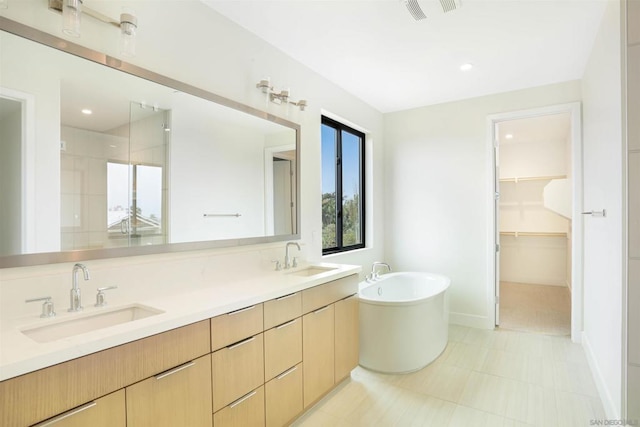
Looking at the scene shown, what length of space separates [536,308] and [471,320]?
1.36 metres

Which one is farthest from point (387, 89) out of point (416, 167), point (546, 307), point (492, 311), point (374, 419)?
point (546, 307)

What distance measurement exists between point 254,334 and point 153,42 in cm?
168

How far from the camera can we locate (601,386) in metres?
2.29

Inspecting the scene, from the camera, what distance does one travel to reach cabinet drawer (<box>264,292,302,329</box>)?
5.94ft

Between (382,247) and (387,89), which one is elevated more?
(387,89)

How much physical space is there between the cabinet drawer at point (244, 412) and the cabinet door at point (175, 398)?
0.07 m

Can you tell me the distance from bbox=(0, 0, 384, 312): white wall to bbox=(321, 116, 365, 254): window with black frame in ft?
0.75

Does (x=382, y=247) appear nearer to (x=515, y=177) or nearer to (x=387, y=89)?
(x=387, y=89)

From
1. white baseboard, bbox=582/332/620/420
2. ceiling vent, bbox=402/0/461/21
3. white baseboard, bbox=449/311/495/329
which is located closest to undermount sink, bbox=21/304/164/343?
ceiling vent, bbox=402/0/461/21

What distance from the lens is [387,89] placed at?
3.60m

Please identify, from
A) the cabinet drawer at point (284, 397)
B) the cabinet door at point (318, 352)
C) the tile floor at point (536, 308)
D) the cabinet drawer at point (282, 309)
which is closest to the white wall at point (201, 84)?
the cabinet drawer at point (282, 309)

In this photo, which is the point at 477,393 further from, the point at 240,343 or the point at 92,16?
the point at 92,16

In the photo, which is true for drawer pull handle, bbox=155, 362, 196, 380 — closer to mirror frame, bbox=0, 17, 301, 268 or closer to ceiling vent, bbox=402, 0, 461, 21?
mirror frame, bbox=0, 17, 301, 268

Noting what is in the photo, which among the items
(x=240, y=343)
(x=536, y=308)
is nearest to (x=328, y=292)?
(x=240, y=343)
